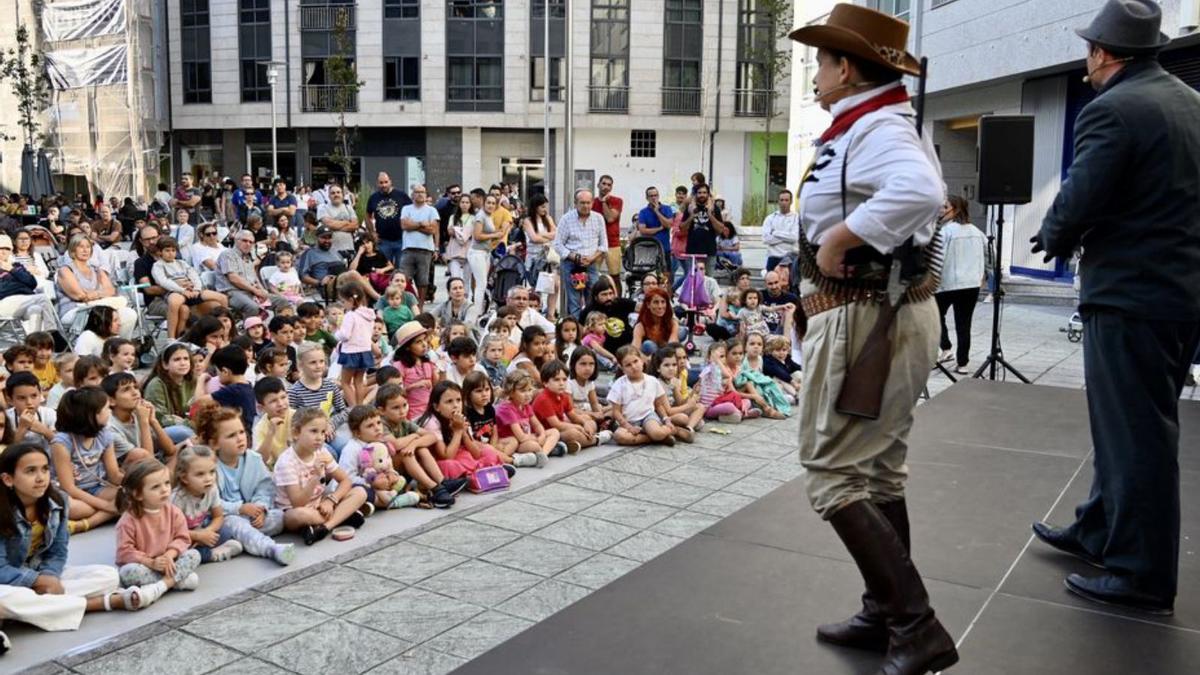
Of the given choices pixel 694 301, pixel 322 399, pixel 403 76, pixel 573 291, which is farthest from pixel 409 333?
pixel 403 76

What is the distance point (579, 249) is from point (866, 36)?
9332mm

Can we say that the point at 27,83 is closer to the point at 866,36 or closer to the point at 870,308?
the point at 866,36

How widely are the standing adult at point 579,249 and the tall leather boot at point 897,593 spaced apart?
369 inches

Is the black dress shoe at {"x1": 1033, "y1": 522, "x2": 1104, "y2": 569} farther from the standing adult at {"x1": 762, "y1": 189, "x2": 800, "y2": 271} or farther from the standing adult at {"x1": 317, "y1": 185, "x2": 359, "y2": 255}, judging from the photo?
the standing adult at {"x1": 317, "y1": 185, "x2": 359, "y2": 255}

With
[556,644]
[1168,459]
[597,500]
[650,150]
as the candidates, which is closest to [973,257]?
[597,500]

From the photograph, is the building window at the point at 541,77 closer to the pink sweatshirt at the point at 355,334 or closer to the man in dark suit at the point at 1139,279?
the pink sweatshirt at the point at 355,334

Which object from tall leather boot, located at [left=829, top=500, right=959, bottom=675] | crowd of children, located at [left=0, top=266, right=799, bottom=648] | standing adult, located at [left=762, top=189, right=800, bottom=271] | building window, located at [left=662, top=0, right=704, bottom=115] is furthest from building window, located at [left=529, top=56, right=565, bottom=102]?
tall leather boot, located at [left=829, top=500, right=959, bottom=675]

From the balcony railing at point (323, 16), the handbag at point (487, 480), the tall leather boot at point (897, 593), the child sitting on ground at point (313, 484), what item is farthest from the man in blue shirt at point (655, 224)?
the balcony railing at point (323, 16)

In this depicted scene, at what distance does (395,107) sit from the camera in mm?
39375

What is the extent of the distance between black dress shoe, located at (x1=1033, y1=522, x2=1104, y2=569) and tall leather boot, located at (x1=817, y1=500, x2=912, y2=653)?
96cm

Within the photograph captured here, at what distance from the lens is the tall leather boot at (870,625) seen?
2.73m

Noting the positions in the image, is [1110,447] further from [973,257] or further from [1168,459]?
[973,257]

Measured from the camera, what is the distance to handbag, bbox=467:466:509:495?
20.3 ft

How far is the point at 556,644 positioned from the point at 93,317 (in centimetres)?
716
